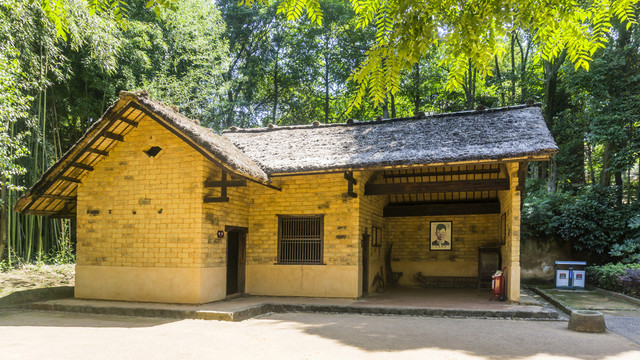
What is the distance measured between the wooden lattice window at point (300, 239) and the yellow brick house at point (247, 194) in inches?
1.0

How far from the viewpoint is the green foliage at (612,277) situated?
11477mm

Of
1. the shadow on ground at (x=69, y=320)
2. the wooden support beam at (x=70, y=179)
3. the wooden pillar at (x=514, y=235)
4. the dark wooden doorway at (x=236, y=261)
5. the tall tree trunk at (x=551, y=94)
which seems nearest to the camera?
the shadow on ground at (x=69, y=320)

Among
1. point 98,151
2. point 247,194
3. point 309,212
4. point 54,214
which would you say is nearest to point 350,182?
point 309,212

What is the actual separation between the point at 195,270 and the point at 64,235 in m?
6.82

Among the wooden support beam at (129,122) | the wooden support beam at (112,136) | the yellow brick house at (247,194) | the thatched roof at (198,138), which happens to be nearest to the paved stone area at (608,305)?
the yellow brick house at (247,194)

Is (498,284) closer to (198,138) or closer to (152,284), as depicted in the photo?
(198,138)

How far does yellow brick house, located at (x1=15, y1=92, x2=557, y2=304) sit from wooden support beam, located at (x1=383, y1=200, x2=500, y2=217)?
125cm

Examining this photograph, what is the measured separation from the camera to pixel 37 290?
10.4 meters

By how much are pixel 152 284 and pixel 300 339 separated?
4283 millimetres

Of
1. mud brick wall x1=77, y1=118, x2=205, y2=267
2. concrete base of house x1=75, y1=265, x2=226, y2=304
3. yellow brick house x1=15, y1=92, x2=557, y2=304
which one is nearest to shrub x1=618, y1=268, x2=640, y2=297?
yellow brick house x1=15, y1=92, x2=557, y2=304

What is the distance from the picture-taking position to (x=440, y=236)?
1427cm

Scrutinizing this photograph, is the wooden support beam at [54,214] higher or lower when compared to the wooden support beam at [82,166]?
lower

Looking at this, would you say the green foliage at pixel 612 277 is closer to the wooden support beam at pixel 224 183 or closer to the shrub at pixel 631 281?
the shrub at pixel 631 281

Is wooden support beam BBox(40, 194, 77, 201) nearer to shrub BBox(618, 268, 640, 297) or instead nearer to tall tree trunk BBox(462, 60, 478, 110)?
shrub BBox(618, 268, 640, 297)
